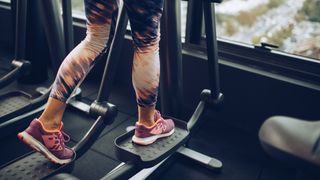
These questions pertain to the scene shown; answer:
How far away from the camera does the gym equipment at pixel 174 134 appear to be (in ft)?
4.59

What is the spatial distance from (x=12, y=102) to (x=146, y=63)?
3.63 ft

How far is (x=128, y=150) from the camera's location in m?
1.43

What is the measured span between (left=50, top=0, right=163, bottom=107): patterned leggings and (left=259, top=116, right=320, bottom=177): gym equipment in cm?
75

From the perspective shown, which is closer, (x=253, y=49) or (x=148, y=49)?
(x=148, y=49)

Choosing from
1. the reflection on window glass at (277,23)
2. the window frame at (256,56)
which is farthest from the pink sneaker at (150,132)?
the reflection on window glass at (277,23)

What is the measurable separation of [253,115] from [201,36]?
616 millimetres

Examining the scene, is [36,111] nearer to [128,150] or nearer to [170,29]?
[128,150]

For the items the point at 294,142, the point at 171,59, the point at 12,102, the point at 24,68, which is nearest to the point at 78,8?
the point at 24,68

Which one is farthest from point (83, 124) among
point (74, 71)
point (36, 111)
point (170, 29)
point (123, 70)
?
→ point (170, 29)

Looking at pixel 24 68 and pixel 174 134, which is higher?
pixel 24 68

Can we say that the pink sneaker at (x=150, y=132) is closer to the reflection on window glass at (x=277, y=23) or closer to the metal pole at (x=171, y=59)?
the metal pole at (x=171, y=59)

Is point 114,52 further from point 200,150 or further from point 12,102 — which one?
point 12,102

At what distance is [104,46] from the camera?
56.8 inches

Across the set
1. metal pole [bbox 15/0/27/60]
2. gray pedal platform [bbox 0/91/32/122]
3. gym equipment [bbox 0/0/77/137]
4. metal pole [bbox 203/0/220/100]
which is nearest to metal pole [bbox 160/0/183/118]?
metal pole [bbox 203/0/220/100]
